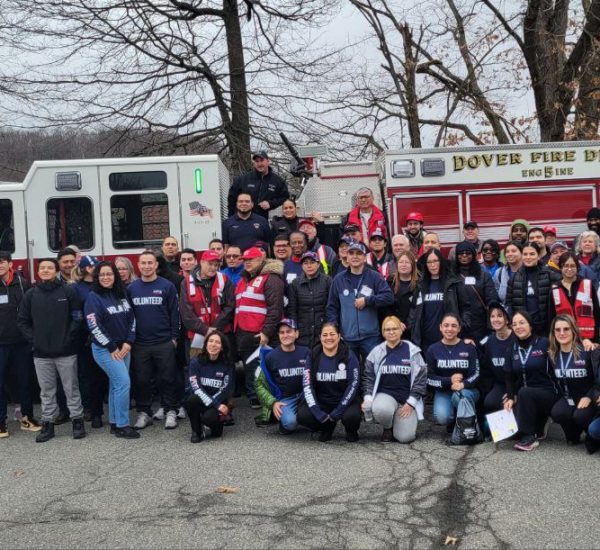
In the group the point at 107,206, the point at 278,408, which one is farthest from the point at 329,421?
the point at 107,206

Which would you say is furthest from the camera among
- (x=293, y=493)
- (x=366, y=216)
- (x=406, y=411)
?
(x=366, y=216)

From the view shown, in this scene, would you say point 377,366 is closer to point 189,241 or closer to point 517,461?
point 517,461

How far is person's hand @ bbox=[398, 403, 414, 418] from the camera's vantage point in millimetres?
7289

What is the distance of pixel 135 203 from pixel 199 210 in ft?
2.70

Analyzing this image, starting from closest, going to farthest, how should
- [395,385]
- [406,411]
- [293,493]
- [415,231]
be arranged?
[293,493] < [406,411] < [395,385] < [415,231]

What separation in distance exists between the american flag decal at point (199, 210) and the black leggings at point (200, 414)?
3.10m

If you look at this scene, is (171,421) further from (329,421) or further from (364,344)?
(364,344)

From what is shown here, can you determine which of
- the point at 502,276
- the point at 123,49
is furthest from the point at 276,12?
the point at 502,276

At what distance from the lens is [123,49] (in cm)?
1677

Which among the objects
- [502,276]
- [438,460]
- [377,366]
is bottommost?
[438,460]

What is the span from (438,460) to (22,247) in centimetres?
600

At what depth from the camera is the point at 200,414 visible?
7.56 metres

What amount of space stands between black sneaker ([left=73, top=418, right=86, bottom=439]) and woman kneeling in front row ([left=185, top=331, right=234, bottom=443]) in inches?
45.8

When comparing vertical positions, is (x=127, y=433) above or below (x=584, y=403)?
below
